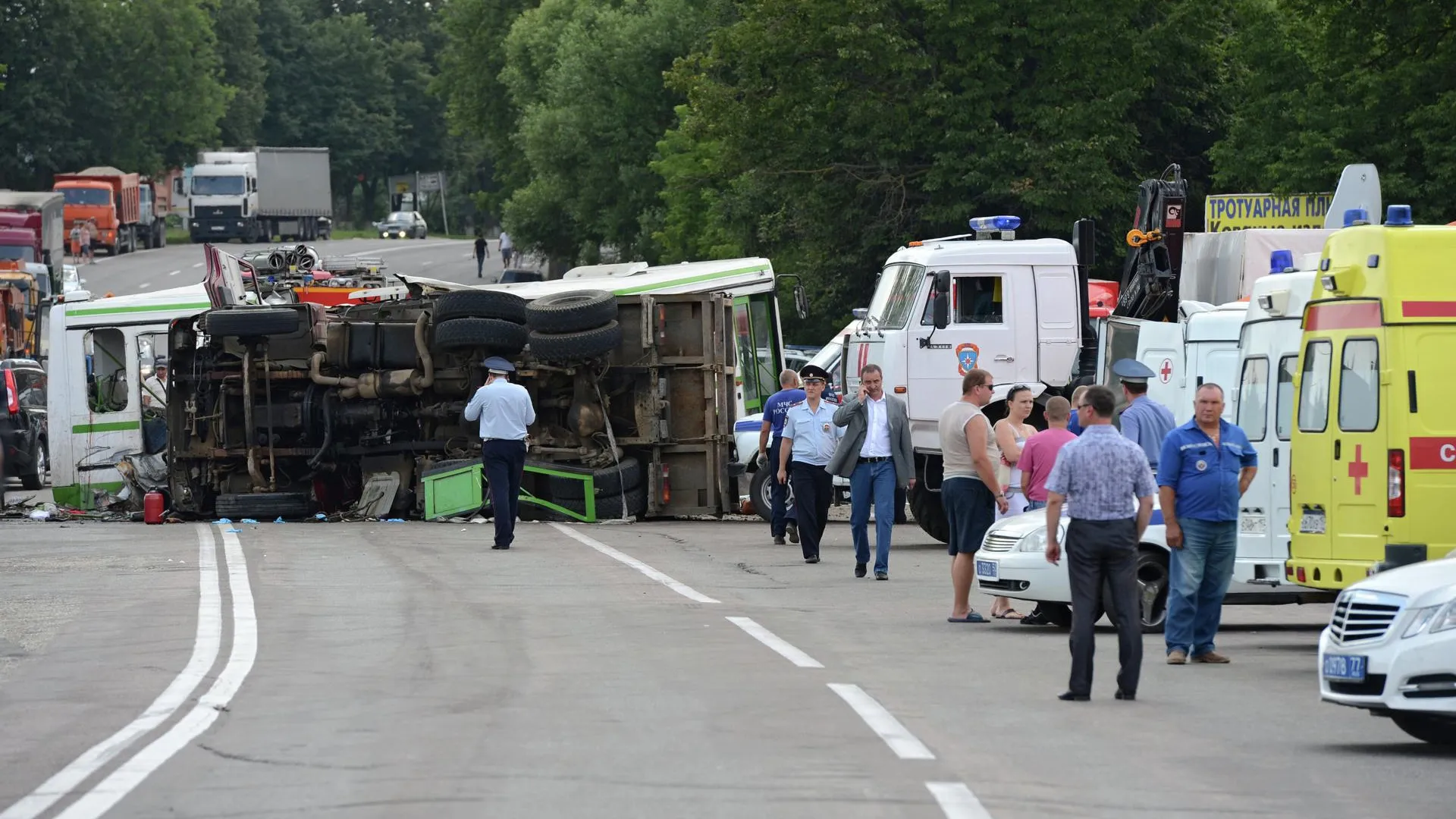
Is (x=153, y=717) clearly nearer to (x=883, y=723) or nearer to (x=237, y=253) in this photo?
(x=883, y=723)

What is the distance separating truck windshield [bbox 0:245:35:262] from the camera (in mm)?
58500

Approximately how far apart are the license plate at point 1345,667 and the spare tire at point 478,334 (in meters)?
14.4

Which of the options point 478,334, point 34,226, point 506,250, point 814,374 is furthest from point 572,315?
point 506,250

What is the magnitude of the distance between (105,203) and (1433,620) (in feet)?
272

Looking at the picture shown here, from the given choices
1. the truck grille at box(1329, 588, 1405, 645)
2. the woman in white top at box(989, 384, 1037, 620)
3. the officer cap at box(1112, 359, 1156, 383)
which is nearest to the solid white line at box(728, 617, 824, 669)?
the woman in white top at box(989, 384, 1037, 620)

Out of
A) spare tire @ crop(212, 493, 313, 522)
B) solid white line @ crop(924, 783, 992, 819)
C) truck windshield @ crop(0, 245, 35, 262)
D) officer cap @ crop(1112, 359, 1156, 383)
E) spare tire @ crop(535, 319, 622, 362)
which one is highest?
truck windshield @ crop(0, 245, 35, 262)

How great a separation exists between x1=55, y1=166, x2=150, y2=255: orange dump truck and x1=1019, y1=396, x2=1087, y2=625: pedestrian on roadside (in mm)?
74456

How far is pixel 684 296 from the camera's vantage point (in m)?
23.8

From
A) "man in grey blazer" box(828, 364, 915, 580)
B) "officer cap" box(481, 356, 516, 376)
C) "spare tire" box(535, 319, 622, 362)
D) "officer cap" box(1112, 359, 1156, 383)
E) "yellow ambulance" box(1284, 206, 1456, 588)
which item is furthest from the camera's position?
"spare tire" box(535, 319, 622, 362)

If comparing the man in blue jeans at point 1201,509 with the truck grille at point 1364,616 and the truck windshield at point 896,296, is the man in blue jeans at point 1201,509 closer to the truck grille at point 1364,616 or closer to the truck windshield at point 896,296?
the truck grille at point 1364,616

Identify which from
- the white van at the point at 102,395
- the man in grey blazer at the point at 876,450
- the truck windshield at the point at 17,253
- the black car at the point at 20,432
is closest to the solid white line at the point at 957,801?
the man in grey blazer at the point at 876,450

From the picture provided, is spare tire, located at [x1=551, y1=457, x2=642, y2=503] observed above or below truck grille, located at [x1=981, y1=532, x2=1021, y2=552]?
below

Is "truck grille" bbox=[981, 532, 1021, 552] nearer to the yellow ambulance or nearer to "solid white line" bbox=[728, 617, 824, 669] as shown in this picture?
"solid white line" bbox=[728, 617, 824, 669]

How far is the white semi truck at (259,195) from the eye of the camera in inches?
3477
